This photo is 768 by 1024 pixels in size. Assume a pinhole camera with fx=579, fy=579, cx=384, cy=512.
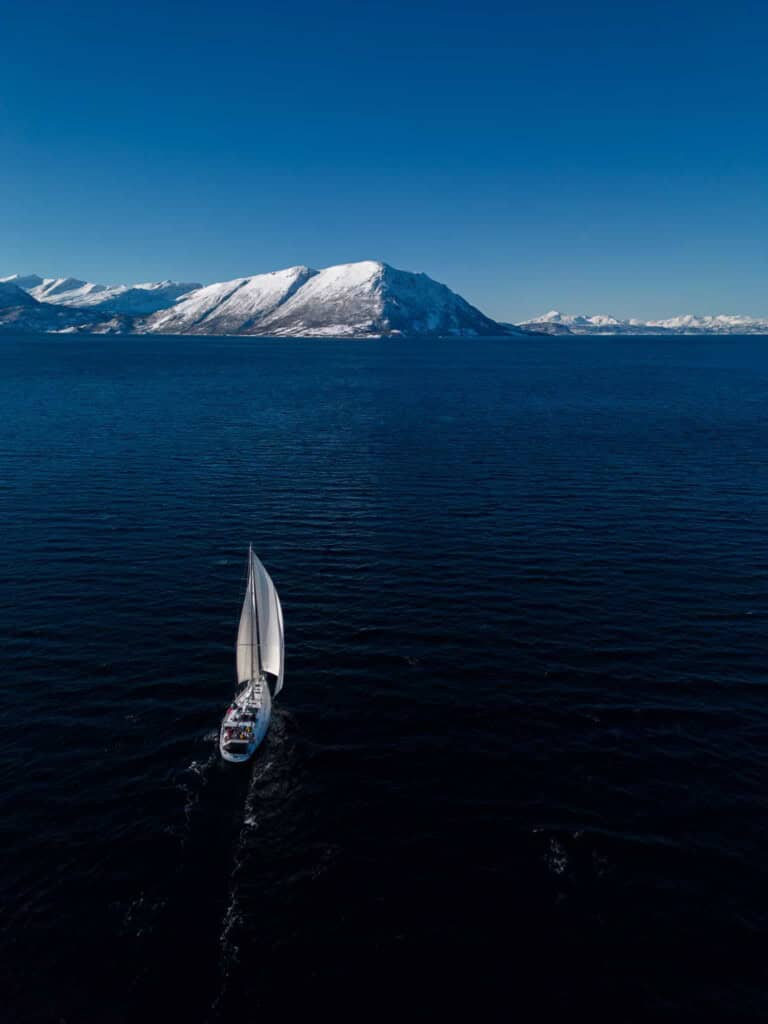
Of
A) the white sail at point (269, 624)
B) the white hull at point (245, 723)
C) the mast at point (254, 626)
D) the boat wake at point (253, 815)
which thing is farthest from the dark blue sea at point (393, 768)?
→ the mast at point (254, 626)

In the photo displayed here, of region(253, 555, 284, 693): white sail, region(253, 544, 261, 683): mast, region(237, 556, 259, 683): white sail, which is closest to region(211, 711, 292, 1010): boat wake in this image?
region(253, 555, 284, 693): white sail

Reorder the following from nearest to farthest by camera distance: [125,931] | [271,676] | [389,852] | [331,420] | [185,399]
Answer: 1. [125,931]
2. [389,852]
3. [271,676]
4. [331,420]
5. [185,399]

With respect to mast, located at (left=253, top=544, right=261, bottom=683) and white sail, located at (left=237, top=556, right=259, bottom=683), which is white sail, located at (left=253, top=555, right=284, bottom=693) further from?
white sail, located at (left=237, top=556, right=259, bottom=683)

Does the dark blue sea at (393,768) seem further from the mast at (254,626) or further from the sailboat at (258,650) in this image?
the mast at (254,626)

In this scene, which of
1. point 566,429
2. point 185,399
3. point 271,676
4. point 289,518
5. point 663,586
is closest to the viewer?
point 271,676

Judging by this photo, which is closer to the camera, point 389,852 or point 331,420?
point 389,852

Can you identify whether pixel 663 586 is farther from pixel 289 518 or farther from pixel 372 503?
pixel 289 518

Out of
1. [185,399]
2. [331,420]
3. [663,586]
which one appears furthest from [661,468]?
[185,399]
